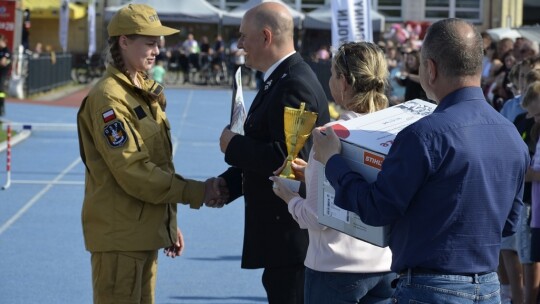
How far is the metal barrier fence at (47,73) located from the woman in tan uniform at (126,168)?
27899 mm

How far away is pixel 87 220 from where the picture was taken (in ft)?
17.3

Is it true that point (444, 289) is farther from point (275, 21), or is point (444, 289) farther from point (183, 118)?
point (183, 118)

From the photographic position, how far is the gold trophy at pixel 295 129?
14.8 feet

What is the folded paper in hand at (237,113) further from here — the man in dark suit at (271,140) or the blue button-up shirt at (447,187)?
the blue button-up shirt at (447,187)

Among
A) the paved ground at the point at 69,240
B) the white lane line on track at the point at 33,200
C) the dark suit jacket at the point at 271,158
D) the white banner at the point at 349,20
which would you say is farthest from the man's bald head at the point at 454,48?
the white banner at the point at 349,20

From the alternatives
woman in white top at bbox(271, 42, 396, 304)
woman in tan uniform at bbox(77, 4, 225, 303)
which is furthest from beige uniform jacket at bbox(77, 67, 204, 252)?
woman in white top at bbox(271, 42, 396, 304)

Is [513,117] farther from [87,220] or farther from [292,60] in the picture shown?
[87,220]

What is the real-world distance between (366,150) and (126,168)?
1696mm

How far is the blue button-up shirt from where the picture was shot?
3.50 m

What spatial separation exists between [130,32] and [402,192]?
86.9 inches

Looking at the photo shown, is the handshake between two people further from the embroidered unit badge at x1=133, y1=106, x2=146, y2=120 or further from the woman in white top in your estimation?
the woman in white top

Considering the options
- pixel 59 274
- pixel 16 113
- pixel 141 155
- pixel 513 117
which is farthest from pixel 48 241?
pixel 16 113

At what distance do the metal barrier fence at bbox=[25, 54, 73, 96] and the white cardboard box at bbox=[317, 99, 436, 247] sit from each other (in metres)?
29.3

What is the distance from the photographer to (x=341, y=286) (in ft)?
14.8
